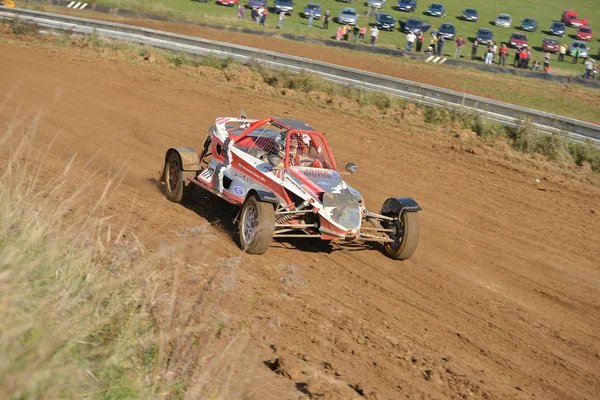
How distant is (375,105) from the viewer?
19.8 meters

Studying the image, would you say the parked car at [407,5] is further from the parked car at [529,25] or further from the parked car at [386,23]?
the parked car at [529,25]

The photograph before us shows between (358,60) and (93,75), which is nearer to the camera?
(93,75)

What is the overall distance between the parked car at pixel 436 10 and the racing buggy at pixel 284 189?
50.7 m

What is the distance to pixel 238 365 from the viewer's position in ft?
18.9

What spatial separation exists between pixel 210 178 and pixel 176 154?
0.80 m

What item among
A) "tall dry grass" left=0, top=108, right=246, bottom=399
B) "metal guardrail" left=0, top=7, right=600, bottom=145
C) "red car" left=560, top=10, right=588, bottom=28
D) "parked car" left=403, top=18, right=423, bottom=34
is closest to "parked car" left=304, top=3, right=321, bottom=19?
"parked car" left=403, top=18, right=423, bottom=34

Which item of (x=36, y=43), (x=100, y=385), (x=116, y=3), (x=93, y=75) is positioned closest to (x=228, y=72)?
(x=93, y=75)

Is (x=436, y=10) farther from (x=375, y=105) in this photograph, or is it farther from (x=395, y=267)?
(x=395, y=267)

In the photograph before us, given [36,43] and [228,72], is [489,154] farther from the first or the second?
[36,43]

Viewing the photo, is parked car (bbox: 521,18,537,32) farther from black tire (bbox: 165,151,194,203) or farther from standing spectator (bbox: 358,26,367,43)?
black tire (bbox: 165,151,194,203)

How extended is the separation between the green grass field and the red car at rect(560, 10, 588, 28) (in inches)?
23.8

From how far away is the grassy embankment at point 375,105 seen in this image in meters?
16.7

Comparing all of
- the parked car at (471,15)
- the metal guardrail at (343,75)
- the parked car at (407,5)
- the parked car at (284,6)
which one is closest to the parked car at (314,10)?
the parked car at (284,6)

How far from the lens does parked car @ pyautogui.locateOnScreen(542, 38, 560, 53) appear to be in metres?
51.4
